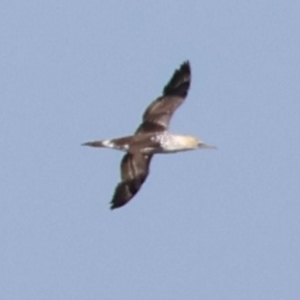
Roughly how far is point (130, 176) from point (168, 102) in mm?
2872

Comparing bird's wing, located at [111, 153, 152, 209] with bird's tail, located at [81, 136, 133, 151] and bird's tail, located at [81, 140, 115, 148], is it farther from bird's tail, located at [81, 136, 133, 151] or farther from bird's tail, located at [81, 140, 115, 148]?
bird's tail, located at [81, 140, 115, 148]

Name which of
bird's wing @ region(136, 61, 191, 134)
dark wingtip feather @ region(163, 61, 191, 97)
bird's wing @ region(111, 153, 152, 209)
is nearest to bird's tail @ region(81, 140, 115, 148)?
bird's wing @ region(111, 153, 152, 209)

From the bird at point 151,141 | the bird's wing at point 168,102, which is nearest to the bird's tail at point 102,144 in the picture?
the bird at point 151,141

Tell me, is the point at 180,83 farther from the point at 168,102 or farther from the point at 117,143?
the point at 117,143

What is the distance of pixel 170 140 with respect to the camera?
41469mm

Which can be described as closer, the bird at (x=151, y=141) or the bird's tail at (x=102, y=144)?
the bird at (x=151, y=141)

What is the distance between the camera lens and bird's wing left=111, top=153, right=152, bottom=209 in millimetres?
40219

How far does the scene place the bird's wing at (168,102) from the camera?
4209 centimetres

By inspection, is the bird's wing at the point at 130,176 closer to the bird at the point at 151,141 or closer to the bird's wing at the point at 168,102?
the bird at the point at 151,141

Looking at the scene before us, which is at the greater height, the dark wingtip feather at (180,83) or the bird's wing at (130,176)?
the dark wingtip feather at (180,83)

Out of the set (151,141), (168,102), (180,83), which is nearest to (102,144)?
(151,141)

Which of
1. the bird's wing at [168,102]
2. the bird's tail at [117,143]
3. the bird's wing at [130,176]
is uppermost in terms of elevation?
the bird's wing at [168,102]

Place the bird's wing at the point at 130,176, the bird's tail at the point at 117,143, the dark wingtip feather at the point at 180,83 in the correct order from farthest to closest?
the dark wingtip feather at the point at 180,83 < the bird's tail at the point at 117,143 < the bird's wing at the point at 130,176

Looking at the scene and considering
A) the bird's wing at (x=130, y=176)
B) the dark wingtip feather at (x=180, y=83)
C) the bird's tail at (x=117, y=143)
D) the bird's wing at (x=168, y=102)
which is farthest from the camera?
the dark wingtip feather at (x=180, y=83)
